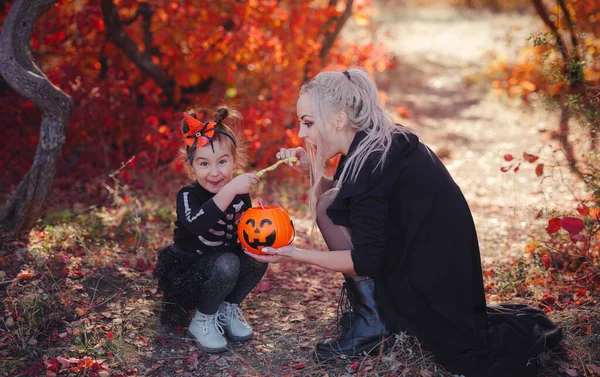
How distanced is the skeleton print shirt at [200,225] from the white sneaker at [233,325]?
0.38m

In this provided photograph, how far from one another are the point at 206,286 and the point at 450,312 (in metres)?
1.41

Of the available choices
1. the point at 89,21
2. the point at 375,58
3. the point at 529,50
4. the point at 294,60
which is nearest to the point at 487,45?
the point at 529,50

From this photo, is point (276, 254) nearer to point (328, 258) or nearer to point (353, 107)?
point (328, 258)

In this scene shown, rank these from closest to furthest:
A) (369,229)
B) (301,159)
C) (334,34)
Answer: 1. (369,229)
2. (301,159)
3. (334,34)

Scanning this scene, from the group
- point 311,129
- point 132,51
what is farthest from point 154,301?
point 132,51

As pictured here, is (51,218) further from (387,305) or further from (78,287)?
(387,305)

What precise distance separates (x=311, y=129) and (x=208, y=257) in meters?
1.01

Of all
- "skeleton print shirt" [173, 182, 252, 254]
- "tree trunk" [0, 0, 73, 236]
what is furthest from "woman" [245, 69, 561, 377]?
"tree trunk" [0, 0, 73, 236]

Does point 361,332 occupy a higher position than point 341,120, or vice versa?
point 341,120

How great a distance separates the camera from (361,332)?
3.24 m

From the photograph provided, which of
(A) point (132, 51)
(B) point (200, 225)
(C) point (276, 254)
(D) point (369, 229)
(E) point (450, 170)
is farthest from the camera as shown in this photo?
(E) point (450, 170)

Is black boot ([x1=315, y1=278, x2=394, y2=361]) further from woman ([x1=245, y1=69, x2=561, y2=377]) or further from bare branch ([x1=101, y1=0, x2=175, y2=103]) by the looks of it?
bare branch ([x1=101, y1=0, x2=175, y2=103])

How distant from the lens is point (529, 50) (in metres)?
9.19

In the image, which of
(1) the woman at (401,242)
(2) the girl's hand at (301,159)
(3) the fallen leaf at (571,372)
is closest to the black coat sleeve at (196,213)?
(1) the woman at (401,242)
